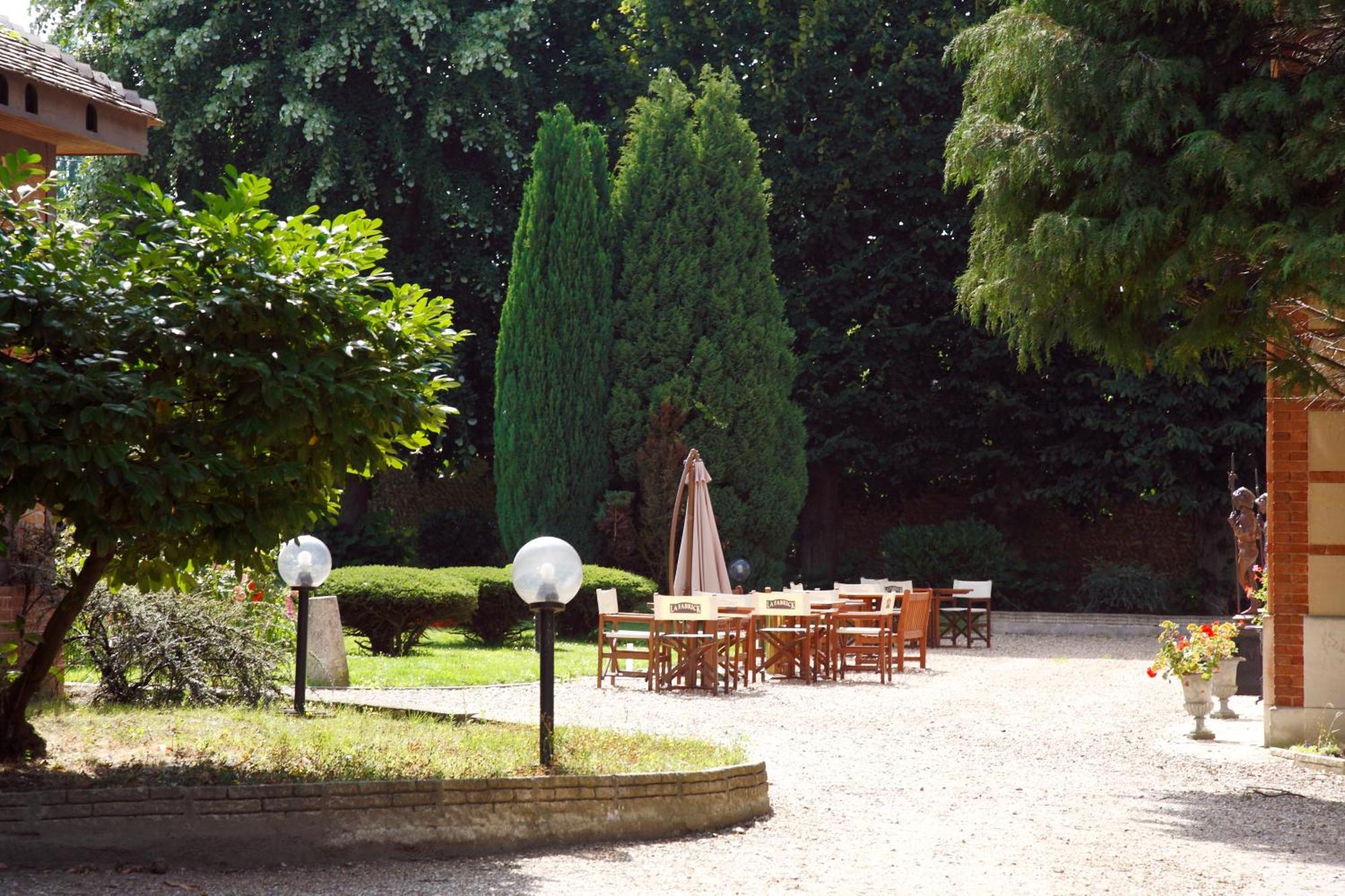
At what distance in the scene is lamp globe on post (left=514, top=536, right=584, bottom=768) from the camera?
23.3 ft

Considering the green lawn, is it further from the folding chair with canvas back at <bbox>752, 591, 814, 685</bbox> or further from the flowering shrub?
the flowering shrub

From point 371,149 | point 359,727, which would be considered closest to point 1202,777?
point 359,727

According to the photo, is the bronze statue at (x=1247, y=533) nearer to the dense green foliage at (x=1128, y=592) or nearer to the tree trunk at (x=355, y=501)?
the dense green foliage at (x=1128, y=592)

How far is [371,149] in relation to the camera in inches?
947

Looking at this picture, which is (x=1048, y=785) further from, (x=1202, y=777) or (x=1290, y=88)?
(x=1290, y=88)

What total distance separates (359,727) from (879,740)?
3.93 m

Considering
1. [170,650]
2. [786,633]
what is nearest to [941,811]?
[170,650]

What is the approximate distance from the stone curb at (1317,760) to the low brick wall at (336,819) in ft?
14.9

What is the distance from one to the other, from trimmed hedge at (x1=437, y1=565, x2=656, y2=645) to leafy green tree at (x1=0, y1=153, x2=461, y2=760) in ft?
31.2

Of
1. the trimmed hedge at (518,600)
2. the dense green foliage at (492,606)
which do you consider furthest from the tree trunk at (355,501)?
the dense green foliage at (492,606)

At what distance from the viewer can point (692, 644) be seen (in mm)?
13383

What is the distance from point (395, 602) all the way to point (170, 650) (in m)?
5.72

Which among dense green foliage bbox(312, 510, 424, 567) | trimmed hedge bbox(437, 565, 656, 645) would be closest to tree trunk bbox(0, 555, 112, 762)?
trimmed hedge bbox(437, 565, 656, 645)

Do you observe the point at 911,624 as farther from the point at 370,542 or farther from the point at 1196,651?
the point at 370,542
